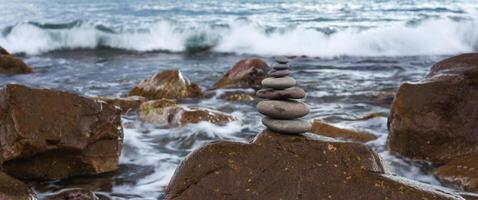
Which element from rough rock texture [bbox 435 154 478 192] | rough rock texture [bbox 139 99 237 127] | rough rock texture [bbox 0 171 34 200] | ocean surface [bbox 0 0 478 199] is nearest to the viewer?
rough rock texture [bbox 0 171 34 200]

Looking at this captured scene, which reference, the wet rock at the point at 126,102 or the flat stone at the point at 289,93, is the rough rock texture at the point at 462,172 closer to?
the flat stone at the point at 289,93

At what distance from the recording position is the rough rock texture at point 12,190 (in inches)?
155

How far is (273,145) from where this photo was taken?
3.47m

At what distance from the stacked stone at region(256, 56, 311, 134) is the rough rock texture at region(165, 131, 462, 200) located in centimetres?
9

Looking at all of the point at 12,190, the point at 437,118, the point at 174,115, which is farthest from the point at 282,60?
the point at 174,115

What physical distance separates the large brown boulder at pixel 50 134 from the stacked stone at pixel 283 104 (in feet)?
7.18

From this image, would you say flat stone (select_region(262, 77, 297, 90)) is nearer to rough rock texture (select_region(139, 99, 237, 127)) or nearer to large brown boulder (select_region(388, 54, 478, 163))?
large brown boulder (select_region(388, 54, 478, 163))

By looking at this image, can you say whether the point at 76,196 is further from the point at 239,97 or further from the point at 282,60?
the point at 239,97

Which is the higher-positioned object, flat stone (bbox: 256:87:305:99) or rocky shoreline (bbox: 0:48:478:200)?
flat stone (bbox: 256:87:305:99)

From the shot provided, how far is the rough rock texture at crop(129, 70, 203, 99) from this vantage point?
9.22 meters

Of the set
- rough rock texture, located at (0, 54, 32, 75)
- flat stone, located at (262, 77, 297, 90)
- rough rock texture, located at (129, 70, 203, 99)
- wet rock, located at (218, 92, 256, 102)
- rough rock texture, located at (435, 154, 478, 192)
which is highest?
flat stone, located at (262, 77, 297, 90)

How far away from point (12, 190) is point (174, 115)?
3.38 m

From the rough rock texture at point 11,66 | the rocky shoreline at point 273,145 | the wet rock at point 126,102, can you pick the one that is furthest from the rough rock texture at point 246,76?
the rough rock texture at point 11,66

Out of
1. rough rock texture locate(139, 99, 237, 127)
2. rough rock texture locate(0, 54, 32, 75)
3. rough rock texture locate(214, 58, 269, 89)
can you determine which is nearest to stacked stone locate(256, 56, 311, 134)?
rough rock texture locate(139, 99, 237, 127)
